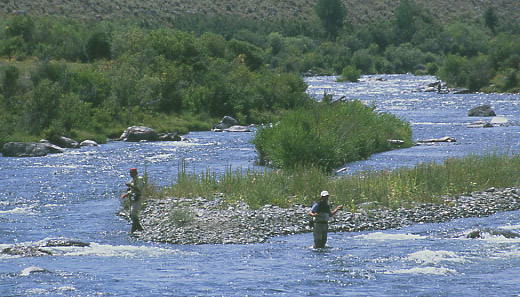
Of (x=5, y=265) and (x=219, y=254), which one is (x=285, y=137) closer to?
(x=219, y=254)

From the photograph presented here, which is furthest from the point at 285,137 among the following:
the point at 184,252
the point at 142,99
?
the point at 142,99

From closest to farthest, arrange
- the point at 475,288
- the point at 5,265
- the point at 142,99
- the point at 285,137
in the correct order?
1. the point at 475,288
2. the point at 5,265
3. the point at 285,137
4. the point at 142,99

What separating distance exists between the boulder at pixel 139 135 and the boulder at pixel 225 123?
27.3 feet

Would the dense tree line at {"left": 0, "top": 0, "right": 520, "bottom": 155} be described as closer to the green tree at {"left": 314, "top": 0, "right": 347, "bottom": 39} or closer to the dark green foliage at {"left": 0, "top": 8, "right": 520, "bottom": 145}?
the dark green foliage at {"left": 0, "top": 8, "right": 520, "bottom": 145}

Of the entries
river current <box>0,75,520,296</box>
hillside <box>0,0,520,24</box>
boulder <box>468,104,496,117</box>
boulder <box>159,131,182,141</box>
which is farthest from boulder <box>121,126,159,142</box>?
hillside <box>0,0,520,24</box>

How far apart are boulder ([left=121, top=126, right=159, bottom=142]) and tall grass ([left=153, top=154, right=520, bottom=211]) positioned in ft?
75.4

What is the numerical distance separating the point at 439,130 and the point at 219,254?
A: 37.9 metres

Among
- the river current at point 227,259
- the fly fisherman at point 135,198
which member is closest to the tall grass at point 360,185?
the river current at point 227,259

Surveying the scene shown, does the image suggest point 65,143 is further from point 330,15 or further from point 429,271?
point 330,15

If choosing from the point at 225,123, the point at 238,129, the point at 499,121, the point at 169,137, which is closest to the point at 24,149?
the point at 169,137

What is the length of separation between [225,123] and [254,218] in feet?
122

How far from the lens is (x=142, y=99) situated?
62.4 meters

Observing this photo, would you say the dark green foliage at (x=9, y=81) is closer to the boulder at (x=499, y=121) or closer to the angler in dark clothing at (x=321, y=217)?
the boulder at (x=499, y=121)

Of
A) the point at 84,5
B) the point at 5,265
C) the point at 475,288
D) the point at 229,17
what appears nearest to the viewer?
the point at 475,288
